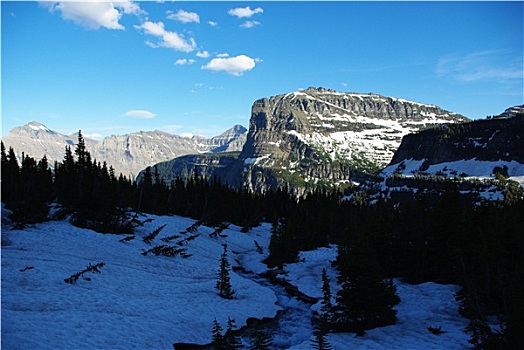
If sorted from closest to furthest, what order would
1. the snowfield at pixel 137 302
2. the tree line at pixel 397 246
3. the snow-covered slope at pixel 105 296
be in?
1. the snow-covered slope at pixel 105 296
2. the snowfield at pixel 137 302
3. the tree line at pixel 397 246

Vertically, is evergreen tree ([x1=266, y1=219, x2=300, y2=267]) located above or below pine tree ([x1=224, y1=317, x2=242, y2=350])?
below

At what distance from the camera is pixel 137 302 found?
23.6 meters

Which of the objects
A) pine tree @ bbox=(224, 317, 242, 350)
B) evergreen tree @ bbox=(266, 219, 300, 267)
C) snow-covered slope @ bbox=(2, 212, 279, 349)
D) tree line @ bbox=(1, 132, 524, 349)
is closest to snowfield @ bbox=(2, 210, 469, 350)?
snow-covered slope @ bbox=(2, 212, 279, 349)

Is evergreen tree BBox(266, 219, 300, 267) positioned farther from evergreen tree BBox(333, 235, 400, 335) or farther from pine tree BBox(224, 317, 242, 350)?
pine tree BBox(224, 317, 242, 350)

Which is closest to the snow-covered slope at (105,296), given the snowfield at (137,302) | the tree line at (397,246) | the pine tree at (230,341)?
the snowfield at (137,302)

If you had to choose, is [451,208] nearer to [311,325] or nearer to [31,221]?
[311,325]

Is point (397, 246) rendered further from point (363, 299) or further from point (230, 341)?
point (230, 341)

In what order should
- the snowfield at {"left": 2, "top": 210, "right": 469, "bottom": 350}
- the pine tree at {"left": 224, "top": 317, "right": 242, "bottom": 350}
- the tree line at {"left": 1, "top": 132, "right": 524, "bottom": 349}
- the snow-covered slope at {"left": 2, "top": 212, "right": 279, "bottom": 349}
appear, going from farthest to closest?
the tree line at {"left": 1, "top": 132, "right": 524, "bottom": 349} → the snowfield at {"left": 2, "top": 210, "right": 469, "bottom": 350} → the snow-covered slope at {"left": 2, "top": 212, "right": 279, "bottom": 349} → the pine tree at {"left": 224, "top": 317, "right": 242, "bottom": 350}

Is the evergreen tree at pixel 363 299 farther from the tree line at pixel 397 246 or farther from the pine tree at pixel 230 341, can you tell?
the pine tree at pixel 230 341

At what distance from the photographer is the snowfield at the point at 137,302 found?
712 inches

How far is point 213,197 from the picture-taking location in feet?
278

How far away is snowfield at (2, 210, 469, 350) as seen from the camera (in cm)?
1809

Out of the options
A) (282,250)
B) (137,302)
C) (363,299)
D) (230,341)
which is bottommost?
(282,250)

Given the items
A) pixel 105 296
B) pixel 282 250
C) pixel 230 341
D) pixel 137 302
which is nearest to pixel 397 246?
pixel 282 250
